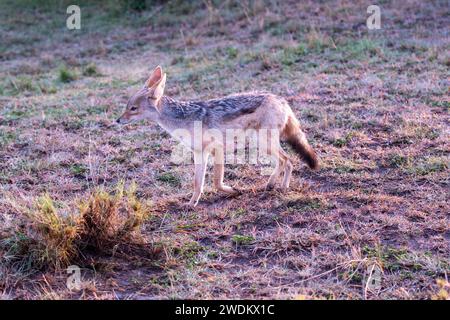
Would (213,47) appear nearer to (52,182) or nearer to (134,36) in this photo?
(134,36)

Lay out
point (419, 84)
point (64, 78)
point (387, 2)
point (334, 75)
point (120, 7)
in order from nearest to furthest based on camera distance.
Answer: point (419, 84), point (334, 75), point (64, 78), point (387, 2), point (120, 7)

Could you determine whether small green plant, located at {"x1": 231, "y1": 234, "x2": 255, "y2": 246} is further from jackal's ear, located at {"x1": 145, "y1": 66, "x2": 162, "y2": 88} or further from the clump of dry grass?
jackal's ear, located at {"x1": 145, "y1": 66, "x2": 162, "y2": 88}

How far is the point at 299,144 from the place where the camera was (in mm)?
6574

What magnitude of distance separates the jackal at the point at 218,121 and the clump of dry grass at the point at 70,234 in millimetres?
1114

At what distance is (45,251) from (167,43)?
9726mm

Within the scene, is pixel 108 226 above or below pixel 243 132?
below

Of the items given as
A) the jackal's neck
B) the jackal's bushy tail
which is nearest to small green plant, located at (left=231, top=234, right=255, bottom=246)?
the jackal's bushy tail

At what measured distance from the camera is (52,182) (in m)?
7.10

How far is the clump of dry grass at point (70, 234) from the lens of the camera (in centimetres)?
506

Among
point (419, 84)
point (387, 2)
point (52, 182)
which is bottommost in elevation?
point (52, 182)

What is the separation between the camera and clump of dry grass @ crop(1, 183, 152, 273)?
16.6 ft

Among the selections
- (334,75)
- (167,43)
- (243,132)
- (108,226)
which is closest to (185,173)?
(243,132)

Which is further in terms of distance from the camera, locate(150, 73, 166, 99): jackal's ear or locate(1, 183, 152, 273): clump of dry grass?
locate(150, 73, 166, 99): jackal's ear

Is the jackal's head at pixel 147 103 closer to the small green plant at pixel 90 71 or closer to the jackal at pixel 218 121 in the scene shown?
the jackal at pixel 218 121
